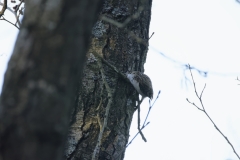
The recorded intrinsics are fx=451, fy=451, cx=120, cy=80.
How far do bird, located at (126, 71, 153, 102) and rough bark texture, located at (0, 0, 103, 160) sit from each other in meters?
1.45

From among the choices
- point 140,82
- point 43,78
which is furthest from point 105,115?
point 43,78

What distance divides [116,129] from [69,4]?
1481mm

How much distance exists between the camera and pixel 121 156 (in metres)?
2.50

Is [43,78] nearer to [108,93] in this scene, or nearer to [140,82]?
[108,93]

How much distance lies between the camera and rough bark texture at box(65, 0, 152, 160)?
238cm

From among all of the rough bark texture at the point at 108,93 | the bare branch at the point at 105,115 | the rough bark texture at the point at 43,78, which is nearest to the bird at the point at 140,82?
the rough bark texture at the point at 108,93

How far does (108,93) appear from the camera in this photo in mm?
2410

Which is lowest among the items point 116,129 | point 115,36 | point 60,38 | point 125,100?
point 60,38

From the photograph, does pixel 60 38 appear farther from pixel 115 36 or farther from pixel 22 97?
pixel 115 36

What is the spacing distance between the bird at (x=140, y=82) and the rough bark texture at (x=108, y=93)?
0.14 ft

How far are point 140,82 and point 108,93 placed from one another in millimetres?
406

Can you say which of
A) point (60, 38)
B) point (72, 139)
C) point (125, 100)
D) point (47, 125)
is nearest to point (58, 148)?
point (47, 125)

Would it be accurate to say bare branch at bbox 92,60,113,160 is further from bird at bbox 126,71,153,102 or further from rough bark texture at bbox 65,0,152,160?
bird at bbox 126,71,153,102

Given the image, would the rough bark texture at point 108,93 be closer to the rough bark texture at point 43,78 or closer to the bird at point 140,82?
the bird at point 140,82
